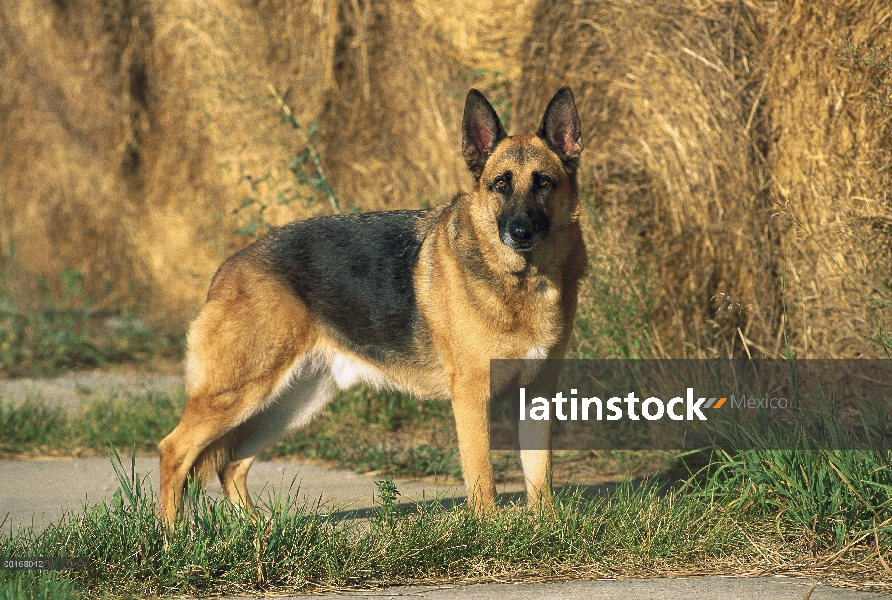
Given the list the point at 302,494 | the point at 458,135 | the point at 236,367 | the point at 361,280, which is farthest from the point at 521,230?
the point at 458,135

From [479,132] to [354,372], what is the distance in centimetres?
130

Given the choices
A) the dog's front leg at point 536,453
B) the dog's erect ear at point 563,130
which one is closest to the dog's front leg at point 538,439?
the dog's front leg at point 536,453

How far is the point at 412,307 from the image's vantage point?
4.69 metres

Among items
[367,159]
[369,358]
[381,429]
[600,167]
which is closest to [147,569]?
[369,358]

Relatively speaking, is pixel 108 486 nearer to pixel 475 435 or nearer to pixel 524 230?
pixel 475 435

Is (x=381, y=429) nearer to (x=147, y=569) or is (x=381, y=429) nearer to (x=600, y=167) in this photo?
(x=600, y=167)

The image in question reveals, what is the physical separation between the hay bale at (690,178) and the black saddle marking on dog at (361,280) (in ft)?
5.03

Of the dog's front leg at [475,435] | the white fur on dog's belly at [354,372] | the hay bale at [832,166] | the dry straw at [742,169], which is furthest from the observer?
the dry straw at [742,169]

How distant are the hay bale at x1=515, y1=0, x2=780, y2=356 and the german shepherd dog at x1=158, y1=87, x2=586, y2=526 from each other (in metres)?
1.34

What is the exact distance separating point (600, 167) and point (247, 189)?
356cm

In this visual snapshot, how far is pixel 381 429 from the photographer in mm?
6449

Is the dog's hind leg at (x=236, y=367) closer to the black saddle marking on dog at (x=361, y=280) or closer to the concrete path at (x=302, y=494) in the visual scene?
the black saddle marking on dog at (x=361, y=280)

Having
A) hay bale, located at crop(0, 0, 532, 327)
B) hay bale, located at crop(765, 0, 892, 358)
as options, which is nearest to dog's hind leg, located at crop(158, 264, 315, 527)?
hay bale, located at crop(0, 0, 532, 327)

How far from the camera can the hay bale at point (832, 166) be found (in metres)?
4.99
